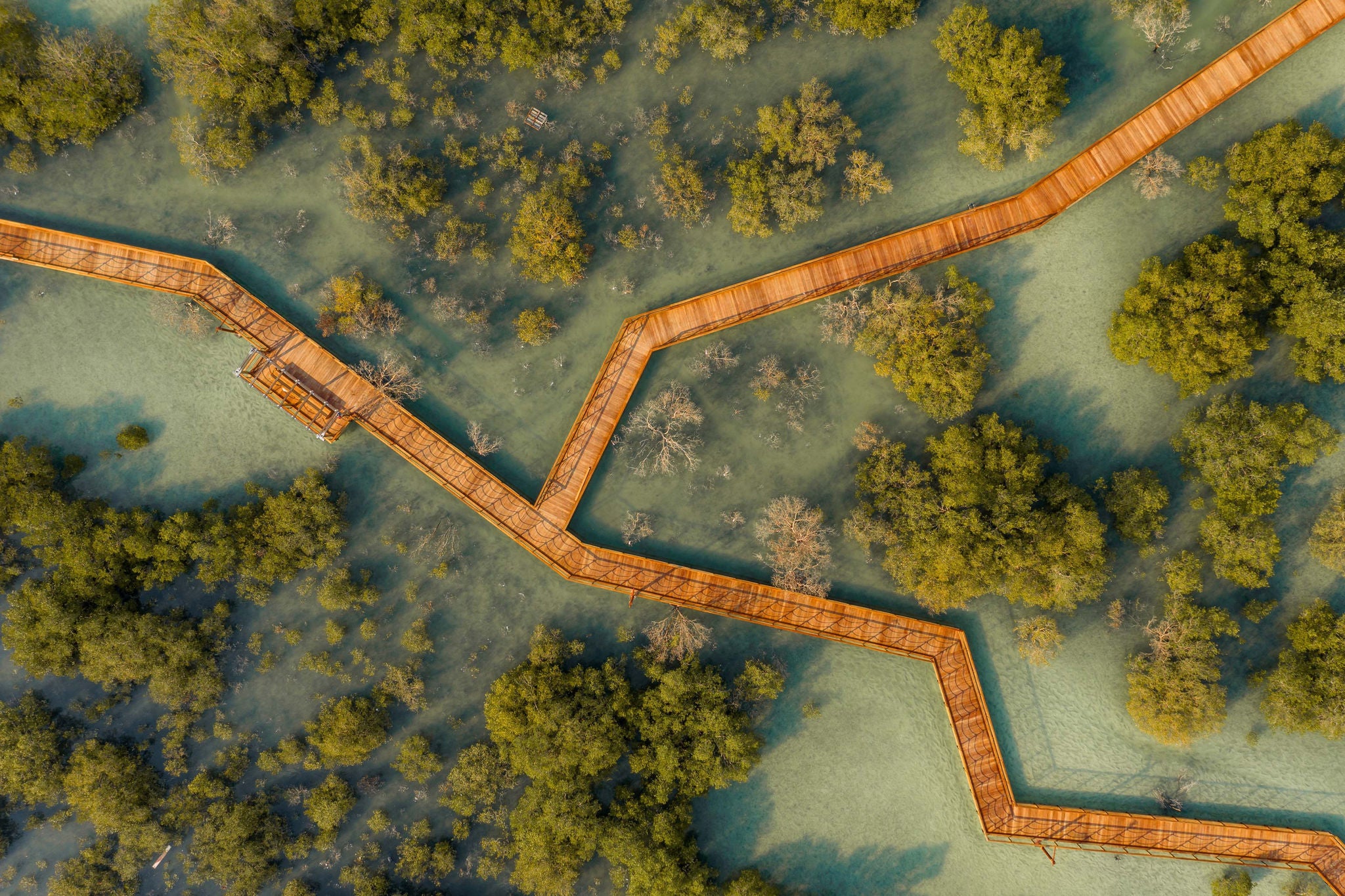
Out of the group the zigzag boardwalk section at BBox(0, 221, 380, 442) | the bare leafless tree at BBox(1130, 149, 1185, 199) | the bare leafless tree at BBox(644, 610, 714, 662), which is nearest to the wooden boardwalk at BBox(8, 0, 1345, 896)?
the zigzag boardwalk section at BBox(0, 221, 380, 442)

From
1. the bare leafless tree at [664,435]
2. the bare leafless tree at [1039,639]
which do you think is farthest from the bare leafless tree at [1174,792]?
the bare leafless tree at [664,435]

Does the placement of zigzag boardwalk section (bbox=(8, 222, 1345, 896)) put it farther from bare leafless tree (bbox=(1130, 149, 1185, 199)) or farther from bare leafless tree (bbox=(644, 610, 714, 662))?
bare leafless tree (bbox=(1130, 149, 1185, 199))

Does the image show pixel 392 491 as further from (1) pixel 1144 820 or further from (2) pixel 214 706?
(1) pixel 1144 820

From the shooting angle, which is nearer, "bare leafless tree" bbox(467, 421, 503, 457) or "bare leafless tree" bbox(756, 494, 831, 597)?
"bare leafless tree" bbox(756, 494, 831, 597)

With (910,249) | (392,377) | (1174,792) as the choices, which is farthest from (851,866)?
(392,377)

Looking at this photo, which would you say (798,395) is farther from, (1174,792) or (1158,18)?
(1174,792)

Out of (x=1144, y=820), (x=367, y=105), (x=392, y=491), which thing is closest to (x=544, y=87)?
(x=367, y=105)

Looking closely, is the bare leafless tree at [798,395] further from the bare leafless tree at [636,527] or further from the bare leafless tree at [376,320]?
the bare leafless tree at [376,320]
